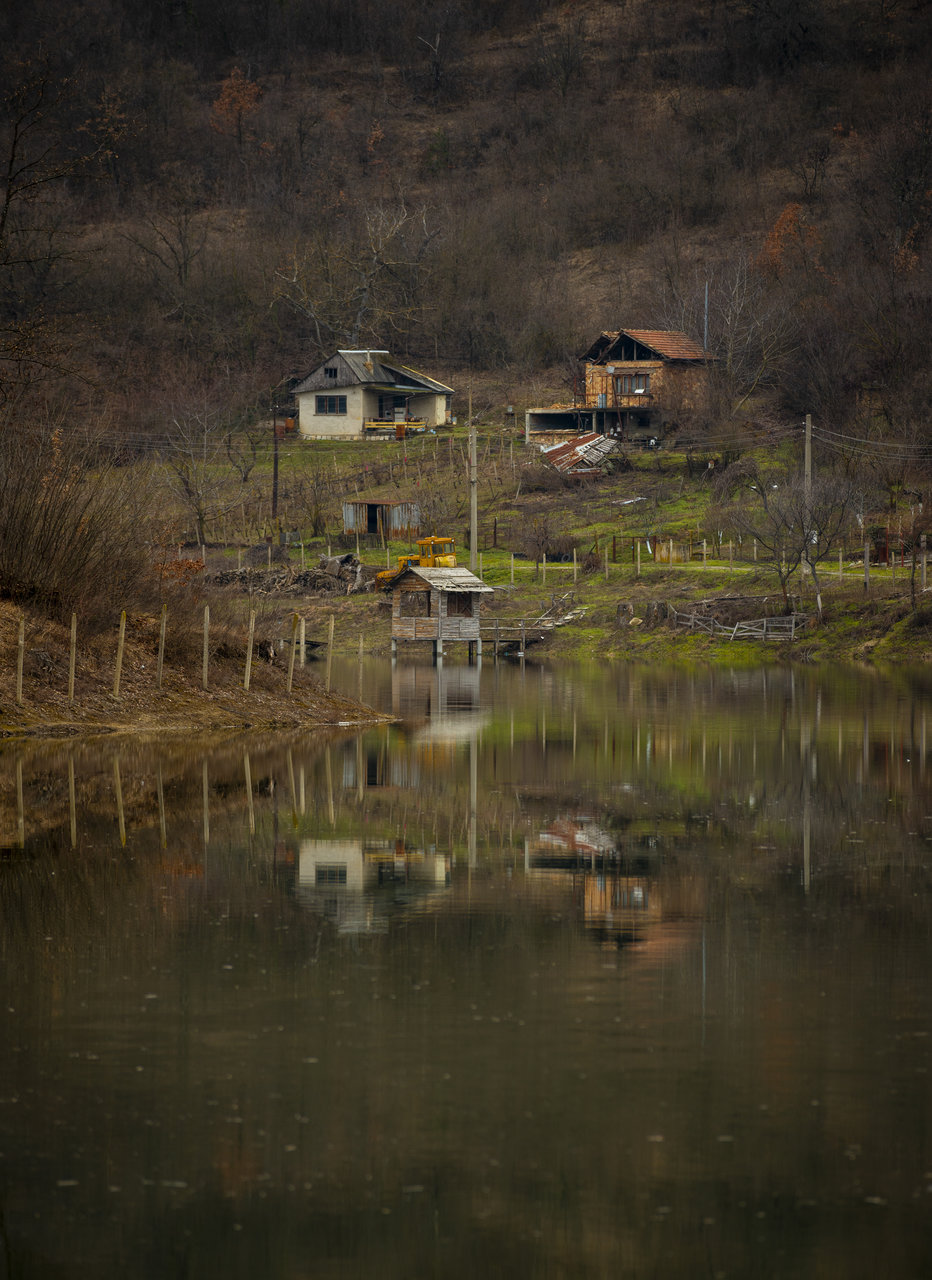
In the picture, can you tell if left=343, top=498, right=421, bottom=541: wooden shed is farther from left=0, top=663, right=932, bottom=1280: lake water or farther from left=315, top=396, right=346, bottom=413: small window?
left=0, top=663, right=932, bottom=1280: lake water

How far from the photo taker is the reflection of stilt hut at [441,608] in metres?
69.6

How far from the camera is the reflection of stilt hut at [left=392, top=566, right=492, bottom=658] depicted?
69625mm

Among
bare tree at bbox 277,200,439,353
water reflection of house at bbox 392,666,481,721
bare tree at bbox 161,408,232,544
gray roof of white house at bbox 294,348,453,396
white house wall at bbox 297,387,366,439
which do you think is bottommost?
water reflection of house at bbox 392,666,481,721

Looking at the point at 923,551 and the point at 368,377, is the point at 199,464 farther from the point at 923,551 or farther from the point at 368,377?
the point at 923,551

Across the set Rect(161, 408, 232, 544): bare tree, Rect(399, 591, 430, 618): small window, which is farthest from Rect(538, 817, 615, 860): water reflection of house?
Rect(161, 408, 232, 544): bare tree

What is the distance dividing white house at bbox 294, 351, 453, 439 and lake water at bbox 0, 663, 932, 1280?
83.8 meters

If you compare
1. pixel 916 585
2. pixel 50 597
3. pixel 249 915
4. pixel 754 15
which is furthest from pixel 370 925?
pixel 754 15

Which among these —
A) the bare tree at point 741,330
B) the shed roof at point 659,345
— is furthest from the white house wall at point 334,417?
the bare tree at point 741,330

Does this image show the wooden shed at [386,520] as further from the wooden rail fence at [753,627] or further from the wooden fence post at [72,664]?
the wooden fence post at [72,664]

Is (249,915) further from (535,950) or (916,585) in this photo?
(916,585)

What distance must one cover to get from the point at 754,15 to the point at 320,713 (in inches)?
6479

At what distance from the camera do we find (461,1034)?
42.3 feet

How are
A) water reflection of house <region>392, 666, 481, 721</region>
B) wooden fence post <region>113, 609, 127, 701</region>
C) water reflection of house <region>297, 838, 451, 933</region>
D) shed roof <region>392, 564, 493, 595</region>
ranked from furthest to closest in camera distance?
shed roof <region>392, 564, 493, 595</region> < water reflection of house <region>392, 666, 481, 721</region> < wooden fence post <region>113, 609, 127, 701</region> < water reflection of house <region>297, 838, 451, 933</region>

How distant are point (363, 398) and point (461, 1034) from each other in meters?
96.9
